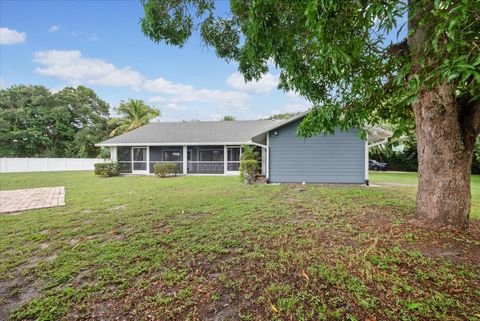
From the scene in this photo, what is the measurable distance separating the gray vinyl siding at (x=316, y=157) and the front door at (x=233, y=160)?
4872 millimetres

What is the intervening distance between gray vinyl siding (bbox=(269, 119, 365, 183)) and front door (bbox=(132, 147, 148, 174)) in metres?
10.2

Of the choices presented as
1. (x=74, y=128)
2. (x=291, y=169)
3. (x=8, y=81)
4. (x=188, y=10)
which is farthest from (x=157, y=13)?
(x=8, y=81)

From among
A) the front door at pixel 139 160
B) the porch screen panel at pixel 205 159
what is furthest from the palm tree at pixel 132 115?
the porch screen panel at pixel 205 159

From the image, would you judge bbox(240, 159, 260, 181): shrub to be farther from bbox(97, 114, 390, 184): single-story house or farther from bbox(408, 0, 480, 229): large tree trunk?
bbox(408, 0, 480, 229): large tree trunk

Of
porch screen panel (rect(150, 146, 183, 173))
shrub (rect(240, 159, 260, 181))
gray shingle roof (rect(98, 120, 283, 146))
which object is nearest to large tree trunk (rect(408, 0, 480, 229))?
shrub (rect(240, 159, 260, 181))

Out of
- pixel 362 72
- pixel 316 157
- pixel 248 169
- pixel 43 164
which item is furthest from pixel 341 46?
pixel 43 164

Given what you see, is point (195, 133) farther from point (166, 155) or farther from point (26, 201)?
point (26, 201)

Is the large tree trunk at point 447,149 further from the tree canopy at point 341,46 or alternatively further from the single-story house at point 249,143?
the single-story house at point 249,143

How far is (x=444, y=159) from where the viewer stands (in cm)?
361

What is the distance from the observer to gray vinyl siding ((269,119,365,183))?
10398 mm

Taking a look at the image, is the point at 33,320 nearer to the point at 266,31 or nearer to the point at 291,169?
the point at 266,31

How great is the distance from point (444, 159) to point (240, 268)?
3.62 metres

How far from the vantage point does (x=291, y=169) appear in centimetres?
1096

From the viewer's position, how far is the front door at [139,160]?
54.7 ft
